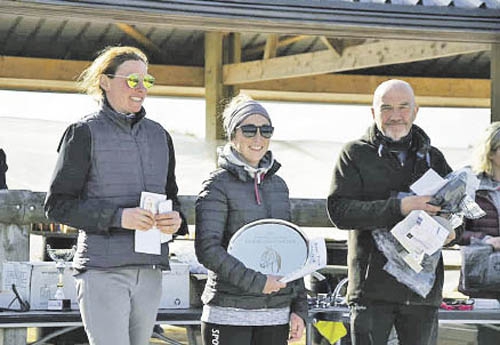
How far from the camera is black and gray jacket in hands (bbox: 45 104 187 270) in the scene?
402cm

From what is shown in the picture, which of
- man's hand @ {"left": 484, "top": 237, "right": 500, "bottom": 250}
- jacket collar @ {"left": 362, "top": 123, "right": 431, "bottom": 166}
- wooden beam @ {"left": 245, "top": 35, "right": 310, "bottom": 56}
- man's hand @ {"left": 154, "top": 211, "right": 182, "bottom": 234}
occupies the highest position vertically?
wooden beam @ {"left": 245, "top": 35, "right": 310, "bottom": 56}

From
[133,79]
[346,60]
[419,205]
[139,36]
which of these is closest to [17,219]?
[133,79]

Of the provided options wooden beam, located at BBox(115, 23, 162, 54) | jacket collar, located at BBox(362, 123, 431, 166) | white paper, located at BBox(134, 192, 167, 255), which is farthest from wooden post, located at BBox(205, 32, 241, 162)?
white paper, located at BBox(134, 192, 167, 255)

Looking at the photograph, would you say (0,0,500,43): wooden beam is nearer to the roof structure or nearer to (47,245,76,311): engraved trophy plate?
the roof structure

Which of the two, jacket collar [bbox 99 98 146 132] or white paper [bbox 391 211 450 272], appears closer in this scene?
jacket collar [bbox 99 98 146 132]

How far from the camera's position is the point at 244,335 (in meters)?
4.29

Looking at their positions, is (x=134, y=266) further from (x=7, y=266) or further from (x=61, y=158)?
(x=7, y=266)

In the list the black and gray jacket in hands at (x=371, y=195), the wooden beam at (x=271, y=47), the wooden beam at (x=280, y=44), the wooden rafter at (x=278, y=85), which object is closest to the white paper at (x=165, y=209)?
the black and gray jacket in hands at (x=371, y=195)

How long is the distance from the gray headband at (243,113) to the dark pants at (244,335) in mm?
752

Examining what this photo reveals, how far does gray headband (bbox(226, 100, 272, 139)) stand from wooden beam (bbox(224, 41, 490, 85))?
6.02 metres

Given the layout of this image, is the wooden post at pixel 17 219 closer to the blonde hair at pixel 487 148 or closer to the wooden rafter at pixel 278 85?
the blonde hair at pixel 487 148

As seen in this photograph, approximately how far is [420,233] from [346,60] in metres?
8.00

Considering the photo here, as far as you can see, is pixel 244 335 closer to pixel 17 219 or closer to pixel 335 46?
pixel 17 219

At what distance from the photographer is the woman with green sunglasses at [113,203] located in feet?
13.2
